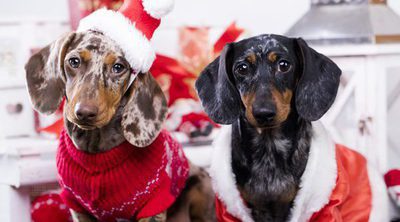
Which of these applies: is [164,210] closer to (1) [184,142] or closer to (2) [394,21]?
(1) [184,142]

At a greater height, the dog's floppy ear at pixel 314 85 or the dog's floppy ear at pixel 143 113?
the dog's floppy ear at pixel 314 85

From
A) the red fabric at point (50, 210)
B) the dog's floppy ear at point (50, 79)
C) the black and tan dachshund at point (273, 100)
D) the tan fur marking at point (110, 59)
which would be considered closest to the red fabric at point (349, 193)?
the black and tan dachshund at point (273, 100)

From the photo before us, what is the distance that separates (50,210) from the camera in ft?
7.18

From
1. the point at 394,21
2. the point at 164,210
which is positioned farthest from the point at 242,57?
the point at 394,21

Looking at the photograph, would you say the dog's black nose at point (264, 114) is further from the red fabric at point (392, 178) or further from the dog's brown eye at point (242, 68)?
the red fabric at point (392, 178)

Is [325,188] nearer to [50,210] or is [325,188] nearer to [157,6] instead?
[157,6]

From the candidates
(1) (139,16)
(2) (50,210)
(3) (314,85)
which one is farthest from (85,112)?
(2) (50,210)

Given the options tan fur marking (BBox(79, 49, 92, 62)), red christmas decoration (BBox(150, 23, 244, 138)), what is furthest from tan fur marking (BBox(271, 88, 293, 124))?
red christmas decoration (BBox(150, 23, 244, 138))

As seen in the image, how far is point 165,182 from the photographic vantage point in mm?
1779

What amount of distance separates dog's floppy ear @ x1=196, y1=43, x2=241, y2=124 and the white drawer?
114 cm

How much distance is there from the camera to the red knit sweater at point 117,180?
5.61ft

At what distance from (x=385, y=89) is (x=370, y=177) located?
0.43 meters

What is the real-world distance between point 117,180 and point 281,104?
0.57m

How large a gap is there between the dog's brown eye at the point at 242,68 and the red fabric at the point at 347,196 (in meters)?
0.45
